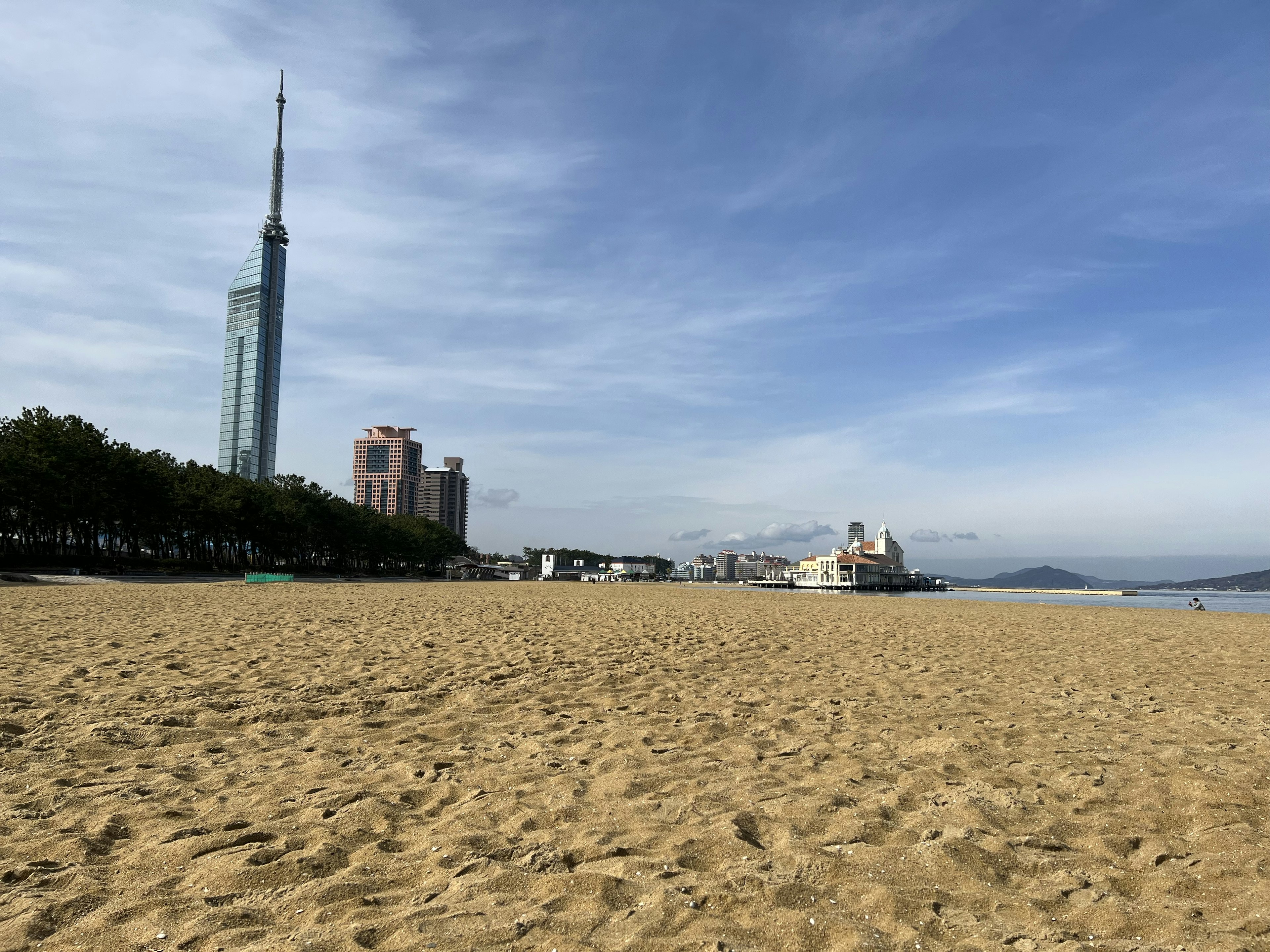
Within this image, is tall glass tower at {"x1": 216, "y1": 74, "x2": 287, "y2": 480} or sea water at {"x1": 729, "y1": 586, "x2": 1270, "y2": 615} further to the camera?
tall glass tower at {"x1": 216, "y1": 74, "x2": 287, "y2": 480}

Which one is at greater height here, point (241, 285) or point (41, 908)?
point (241, 285)

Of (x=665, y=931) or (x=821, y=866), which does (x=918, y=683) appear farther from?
(x=665, y=931)

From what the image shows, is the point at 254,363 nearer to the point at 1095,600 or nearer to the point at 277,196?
the point at 277,196

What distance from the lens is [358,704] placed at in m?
7.47

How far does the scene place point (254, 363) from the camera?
19088cm

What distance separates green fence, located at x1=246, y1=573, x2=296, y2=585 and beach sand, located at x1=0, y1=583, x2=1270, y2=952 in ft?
131

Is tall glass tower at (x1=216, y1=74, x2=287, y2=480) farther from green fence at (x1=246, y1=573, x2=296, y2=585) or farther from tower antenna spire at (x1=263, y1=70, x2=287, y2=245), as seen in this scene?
green fence at (x1=246, y1=573, x2=296, y2=585)

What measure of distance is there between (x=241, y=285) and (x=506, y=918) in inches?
8936

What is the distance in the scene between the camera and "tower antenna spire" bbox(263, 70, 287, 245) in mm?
183750

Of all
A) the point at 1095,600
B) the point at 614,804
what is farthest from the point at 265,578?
the point at 1095,600

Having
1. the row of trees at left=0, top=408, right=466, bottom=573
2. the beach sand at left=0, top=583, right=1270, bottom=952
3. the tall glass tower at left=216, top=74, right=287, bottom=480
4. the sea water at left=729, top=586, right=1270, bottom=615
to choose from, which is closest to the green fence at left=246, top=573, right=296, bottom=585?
the row of trees at left=0, top=408, right=466, bottom=573

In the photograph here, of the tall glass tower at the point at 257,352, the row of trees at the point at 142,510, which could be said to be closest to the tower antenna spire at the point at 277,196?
the tall glass tower at the point at 257,352

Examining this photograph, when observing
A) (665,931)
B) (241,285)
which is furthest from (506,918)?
(241,285)

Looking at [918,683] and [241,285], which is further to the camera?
[241,285]
